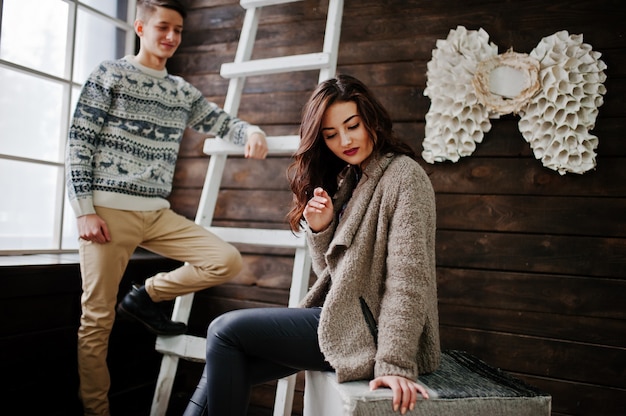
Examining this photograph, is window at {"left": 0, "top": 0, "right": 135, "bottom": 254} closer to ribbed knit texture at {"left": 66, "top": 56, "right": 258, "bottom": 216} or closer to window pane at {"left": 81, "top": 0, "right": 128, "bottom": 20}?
window pane at {"left": 81, "top": 0, "right": 128, "bottom": 20}

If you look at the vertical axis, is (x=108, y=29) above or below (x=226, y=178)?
above

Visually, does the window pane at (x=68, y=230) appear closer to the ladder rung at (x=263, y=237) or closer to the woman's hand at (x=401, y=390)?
the ladder rung at (x=263, y=237)

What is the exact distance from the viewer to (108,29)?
235cm

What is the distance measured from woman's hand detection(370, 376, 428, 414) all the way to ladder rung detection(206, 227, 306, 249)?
80cm

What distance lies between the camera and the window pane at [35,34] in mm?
1938

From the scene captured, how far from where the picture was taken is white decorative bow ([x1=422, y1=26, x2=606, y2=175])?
5.75 feet

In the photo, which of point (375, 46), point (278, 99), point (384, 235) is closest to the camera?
point (384, 235)

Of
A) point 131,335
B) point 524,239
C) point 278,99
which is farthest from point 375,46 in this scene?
point 131,335

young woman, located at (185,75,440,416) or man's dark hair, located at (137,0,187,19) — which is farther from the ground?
man's dark hair, located at (137,0,187,19)

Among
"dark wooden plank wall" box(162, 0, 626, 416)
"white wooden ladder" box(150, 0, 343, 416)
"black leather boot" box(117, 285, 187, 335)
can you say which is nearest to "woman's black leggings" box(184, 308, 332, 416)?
"white wooden ladder" box(150, 0, 343, 416)

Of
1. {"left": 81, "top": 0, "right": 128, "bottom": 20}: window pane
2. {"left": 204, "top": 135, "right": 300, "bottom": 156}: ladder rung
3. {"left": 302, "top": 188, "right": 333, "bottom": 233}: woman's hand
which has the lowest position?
{"left": 302, "top": 188, "right": 333, "bottom": 233}: woman's hand

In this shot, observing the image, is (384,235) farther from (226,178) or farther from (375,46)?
(226,178)

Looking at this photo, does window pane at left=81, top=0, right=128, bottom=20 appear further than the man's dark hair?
Yes

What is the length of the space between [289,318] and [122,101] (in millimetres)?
1036
